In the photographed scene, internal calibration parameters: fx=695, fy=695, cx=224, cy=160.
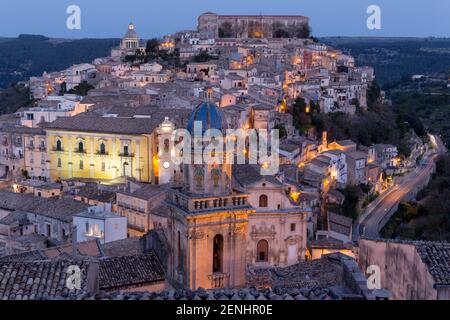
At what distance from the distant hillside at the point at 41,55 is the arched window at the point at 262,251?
76.1m

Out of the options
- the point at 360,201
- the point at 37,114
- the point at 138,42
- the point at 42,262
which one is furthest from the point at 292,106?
the point at 42,262

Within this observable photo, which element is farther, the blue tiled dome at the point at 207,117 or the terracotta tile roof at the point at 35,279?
the blue tiled dome at the point at 207,117

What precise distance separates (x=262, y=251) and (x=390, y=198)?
68.6 ft

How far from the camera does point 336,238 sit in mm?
29125

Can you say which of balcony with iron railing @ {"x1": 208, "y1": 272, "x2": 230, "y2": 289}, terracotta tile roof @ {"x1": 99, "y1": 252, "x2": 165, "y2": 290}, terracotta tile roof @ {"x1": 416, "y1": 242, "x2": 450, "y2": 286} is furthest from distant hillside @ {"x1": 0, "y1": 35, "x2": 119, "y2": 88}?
terracotta tile roof @ {"x1": 416, "y1": 242, "x2": 450, "y2": 286}

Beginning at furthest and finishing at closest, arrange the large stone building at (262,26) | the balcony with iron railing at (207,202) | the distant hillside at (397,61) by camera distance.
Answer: the distant hillside at (397,61), the large stone building at (262,26), the balcony with iron railing at (207,202)

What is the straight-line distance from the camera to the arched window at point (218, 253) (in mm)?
14414

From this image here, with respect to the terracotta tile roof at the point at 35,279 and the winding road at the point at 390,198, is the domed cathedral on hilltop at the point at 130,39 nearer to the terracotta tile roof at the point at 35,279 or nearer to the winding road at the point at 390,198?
the winding road at the point at 390,198

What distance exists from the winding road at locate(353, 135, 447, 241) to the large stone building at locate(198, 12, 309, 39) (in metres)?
30.8

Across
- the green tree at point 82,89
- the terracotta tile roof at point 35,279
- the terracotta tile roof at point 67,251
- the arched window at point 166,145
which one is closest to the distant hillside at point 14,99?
the green tree at point 82,89

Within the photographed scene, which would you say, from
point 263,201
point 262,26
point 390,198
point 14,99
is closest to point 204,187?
point 263,201

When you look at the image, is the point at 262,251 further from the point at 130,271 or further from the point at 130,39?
the point at 130,39
